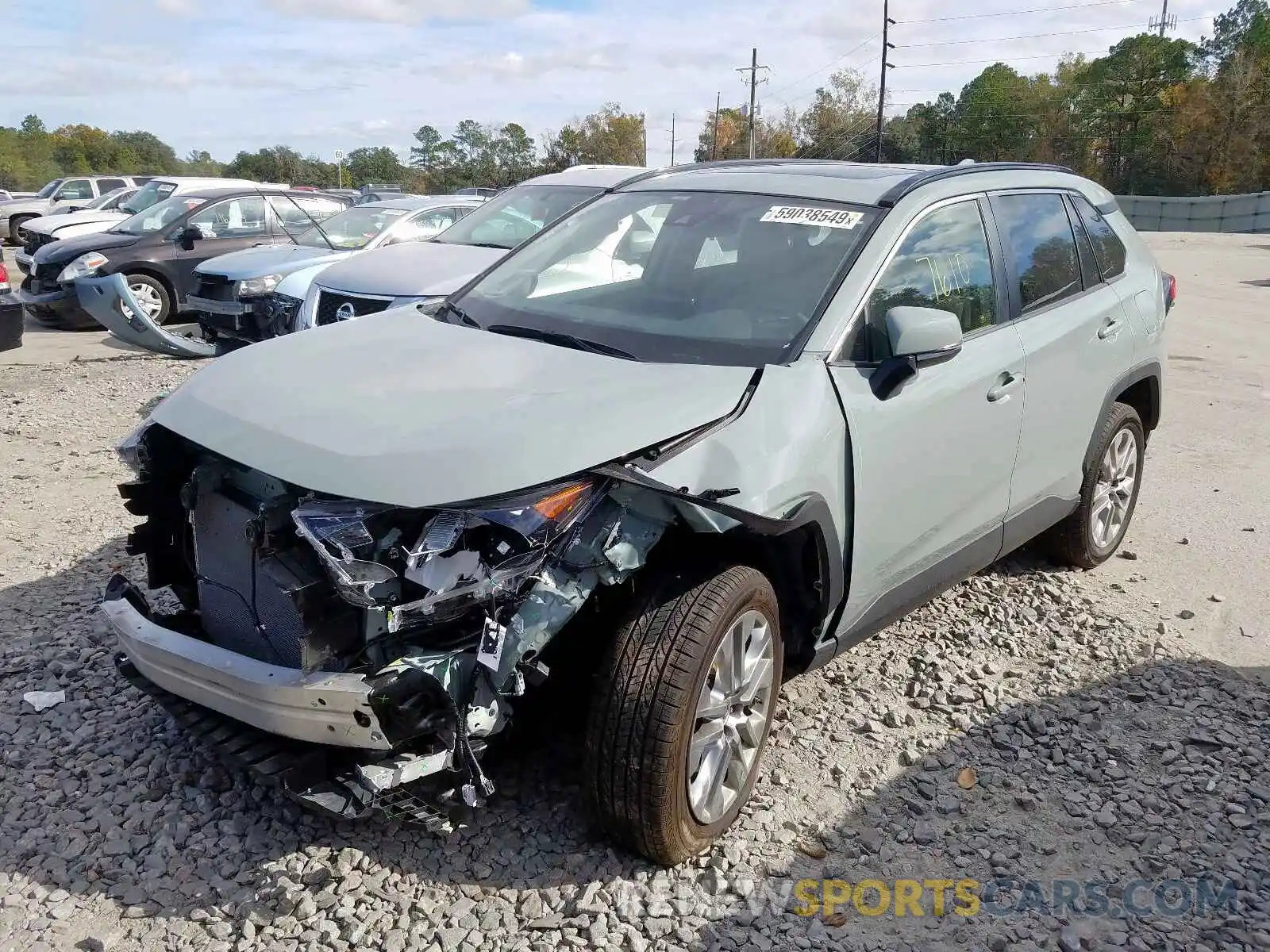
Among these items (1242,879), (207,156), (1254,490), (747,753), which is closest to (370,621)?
(747,753)

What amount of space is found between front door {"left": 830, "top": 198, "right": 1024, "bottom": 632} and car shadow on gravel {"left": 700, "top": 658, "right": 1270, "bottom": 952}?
0.65 m

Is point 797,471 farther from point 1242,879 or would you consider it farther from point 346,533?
point 1242,879

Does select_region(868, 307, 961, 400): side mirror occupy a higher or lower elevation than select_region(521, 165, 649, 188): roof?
lower

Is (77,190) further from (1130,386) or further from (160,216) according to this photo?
(1130,386)

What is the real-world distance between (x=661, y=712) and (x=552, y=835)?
0.68m

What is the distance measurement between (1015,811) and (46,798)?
3.10 m

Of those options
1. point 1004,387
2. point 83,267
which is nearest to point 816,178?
point 1004,387

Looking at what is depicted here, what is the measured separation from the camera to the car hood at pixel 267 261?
9704mm

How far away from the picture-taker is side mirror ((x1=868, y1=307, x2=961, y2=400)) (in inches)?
126

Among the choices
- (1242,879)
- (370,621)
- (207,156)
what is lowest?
(1242,879)

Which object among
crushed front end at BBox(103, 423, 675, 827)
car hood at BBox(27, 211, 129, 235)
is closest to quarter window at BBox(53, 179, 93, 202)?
car hood at BBox(27, 211, 129, 235)

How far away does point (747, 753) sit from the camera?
316 centimetres

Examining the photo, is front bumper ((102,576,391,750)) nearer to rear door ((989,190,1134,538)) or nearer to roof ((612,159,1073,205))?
roof ((612,159,1073,205))

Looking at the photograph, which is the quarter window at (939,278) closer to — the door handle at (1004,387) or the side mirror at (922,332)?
the side mirror at (922,332)
